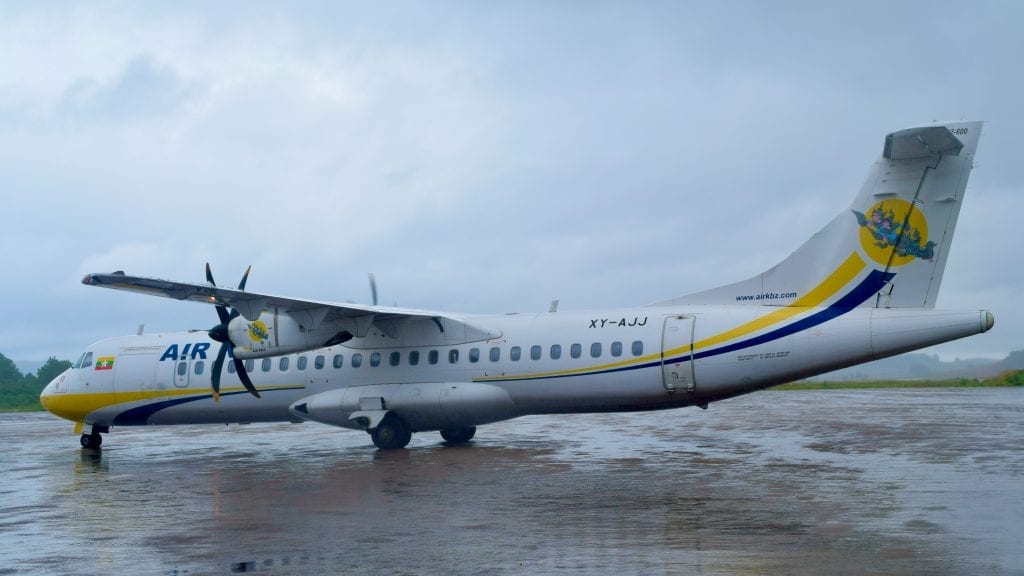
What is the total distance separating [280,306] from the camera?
75.4ft

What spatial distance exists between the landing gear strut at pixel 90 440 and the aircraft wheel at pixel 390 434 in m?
8.89

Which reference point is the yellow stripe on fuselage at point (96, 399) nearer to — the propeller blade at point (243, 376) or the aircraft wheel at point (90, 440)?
the aircraft wheel at point (90, 440)

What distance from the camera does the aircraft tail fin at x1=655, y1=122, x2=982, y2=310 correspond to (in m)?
18.7

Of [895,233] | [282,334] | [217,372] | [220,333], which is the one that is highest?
[895,233]

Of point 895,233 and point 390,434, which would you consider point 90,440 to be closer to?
point 390,434

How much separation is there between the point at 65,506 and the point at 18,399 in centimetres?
5696

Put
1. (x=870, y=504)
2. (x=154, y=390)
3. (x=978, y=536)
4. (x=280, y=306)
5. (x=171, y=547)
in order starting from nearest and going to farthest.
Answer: (x=978, y=536) → (x=171, y=547) → (x=870, y=504) → (x=280, y=306) → (x=154, y=390)

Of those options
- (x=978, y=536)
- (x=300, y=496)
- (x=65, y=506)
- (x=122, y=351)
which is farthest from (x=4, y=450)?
(x=978, y=536)

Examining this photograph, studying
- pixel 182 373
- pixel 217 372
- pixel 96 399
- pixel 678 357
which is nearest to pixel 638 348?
pixel 678 357

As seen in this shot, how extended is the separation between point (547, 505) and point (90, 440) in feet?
60.1

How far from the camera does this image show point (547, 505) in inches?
550

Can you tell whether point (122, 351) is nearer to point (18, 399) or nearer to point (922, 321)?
point (922, 321)

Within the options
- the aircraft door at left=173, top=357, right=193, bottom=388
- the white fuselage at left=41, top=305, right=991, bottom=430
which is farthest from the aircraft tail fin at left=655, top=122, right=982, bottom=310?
the aircraft door at left=173, top=357, right=193, bottom=388

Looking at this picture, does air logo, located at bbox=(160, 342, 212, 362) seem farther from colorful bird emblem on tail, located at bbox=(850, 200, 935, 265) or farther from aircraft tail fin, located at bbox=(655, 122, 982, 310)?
colorful bird emblem on tail, located at bbox=(850, 200, 935, 265)
